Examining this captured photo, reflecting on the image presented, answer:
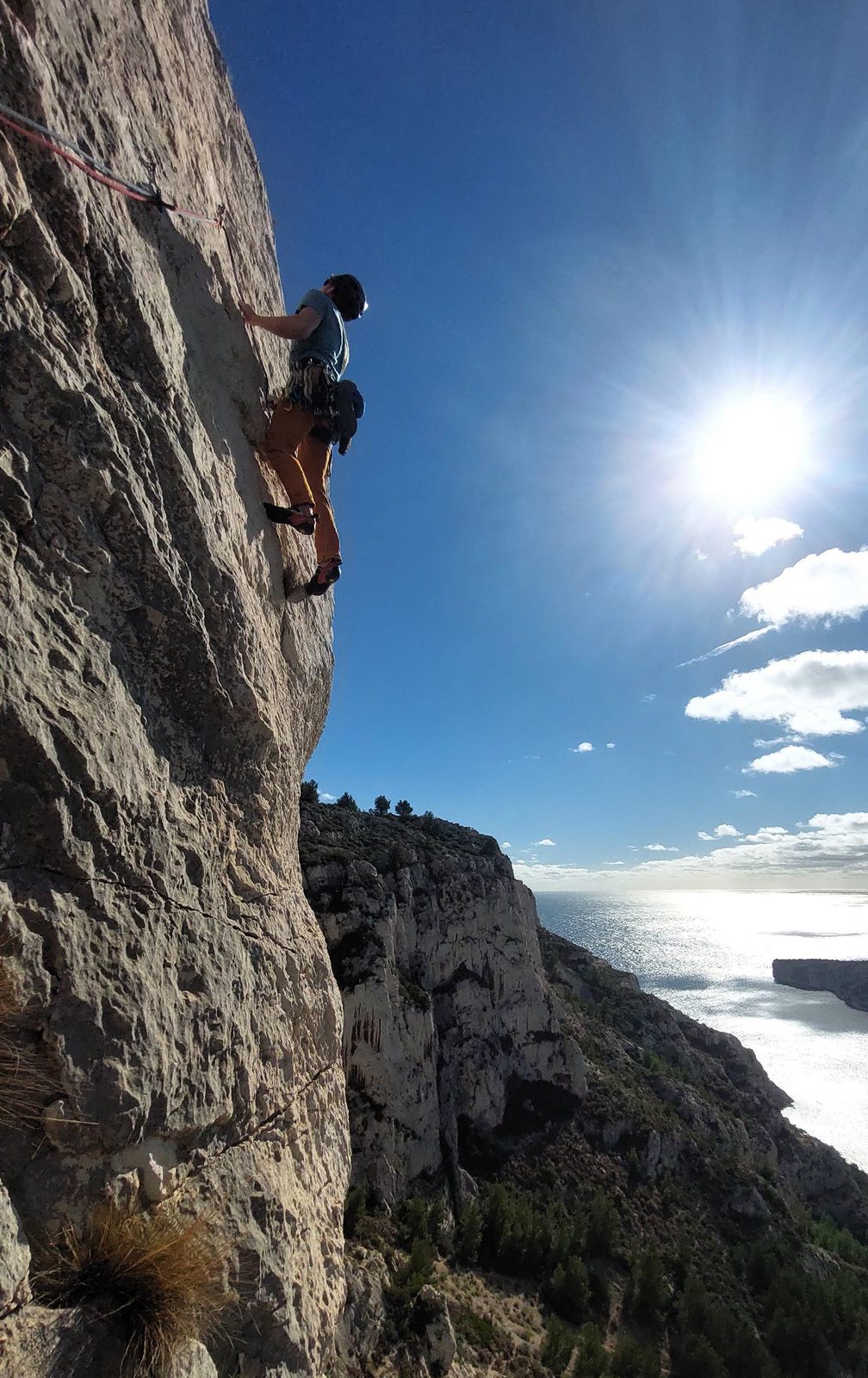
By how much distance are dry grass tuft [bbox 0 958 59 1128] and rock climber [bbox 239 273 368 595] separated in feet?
12.1

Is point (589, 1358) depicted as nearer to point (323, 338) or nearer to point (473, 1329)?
point (473, 1329)

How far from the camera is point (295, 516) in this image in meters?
4.79

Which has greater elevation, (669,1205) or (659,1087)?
(659,1087)

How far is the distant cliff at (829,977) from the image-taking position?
153000 mm

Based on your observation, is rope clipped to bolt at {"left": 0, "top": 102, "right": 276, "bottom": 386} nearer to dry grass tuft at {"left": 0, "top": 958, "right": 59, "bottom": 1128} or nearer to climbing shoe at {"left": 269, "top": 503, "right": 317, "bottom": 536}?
climbing shoe at {"left": 269, "top": 503, "right": 317, "bottom": 536}

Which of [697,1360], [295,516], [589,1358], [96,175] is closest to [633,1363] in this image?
[697,1360]

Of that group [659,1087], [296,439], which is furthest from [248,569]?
[659,1087]

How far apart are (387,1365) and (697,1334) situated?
24.0 metres

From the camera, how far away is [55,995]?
2.22 meters

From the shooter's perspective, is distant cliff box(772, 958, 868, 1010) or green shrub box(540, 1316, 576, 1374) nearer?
green shrub box(540, 1316, 576, 1374)

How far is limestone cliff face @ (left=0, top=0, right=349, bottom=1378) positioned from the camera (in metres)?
2.29

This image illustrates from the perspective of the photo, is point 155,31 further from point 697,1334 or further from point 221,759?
point 697,1334

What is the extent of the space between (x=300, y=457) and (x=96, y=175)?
2308 mm

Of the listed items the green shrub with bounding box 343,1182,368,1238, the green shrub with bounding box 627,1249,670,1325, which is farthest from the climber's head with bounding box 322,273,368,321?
the green shrub with bounding box 627,1249,670,1325
